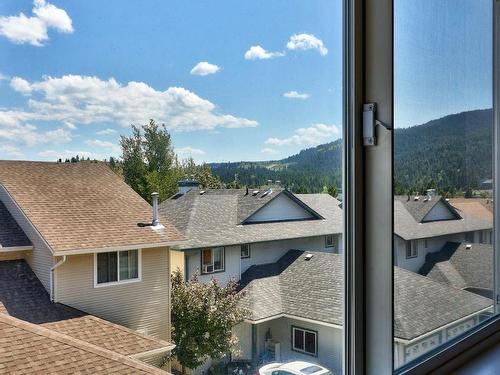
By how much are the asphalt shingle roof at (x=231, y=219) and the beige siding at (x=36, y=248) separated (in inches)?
8.8

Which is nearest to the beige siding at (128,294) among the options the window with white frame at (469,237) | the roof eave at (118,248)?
the roof eave at (118,248)

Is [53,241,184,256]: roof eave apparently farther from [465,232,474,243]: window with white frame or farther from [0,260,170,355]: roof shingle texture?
[465,232,474,243]: window with white frame

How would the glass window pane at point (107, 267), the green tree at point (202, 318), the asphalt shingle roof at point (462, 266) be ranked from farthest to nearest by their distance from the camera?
the asphalt shingle roof at point (462, 266)
the green tree at point (202, 318)
the glass window pane at point (107, 267)

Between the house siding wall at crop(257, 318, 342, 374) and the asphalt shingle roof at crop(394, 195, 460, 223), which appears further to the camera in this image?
the asphalt shingle roof at crop(394, 195, 460, 223)

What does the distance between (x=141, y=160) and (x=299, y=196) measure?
452 mm

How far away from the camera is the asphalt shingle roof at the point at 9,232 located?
0.72 metres

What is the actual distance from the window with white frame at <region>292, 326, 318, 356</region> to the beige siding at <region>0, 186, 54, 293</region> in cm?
60

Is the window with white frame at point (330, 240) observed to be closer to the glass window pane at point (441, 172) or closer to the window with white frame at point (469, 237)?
the glass window pane at point (441, 172)

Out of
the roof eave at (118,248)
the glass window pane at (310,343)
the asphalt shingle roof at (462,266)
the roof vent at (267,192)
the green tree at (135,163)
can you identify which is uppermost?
the green tree at (135,163)

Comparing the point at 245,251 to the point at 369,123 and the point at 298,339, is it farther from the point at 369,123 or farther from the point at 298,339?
the point at 369,123

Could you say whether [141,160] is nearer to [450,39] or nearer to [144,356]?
[144,356]

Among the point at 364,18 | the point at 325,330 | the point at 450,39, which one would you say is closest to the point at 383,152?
the point at 364,18

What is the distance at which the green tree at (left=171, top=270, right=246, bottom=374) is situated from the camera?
898 mm

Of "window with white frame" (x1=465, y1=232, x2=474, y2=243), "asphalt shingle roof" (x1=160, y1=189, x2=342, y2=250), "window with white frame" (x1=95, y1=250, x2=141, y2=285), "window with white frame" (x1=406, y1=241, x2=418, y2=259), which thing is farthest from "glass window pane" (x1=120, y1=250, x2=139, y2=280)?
"window with white frame" (x1=465, y1=232, x2=474, y2=243)
